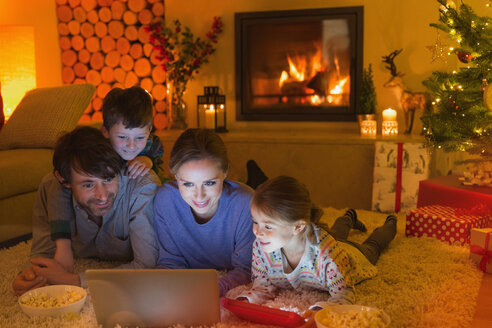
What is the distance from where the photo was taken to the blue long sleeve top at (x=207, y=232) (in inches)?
71.1

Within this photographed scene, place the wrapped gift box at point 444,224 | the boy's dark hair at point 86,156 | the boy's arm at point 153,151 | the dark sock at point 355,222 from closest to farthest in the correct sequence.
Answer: the boy's dark hair at point 86,156
the boy's arm at point 153,151
the wrapped gift box at point 444,224
the dark sock at point 355,222

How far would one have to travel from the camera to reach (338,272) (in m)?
1.61

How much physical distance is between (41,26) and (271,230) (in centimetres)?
338

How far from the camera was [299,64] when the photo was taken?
3.62 m

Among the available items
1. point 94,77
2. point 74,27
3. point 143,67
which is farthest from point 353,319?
point 74,27

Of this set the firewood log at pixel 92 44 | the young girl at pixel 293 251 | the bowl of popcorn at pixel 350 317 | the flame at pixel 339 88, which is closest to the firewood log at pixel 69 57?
the firewood log at pixel 92 44

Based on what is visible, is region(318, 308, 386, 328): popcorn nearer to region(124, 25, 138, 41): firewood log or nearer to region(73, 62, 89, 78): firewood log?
region(124, 25, 138, 41): firewood log

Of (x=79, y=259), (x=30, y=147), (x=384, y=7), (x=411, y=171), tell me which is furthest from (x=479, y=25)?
(x=30, y=147)

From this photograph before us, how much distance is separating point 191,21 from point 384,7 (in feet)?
4.44

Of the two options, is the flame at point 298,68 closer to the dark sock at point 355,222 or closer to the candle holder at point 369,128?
the candle holder at point 369,128

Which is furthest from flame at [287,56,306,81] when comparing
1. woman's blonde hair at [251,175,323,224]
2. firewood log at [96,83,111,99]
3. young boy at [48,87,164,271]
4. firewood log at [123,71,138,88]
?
woman's blonde hair at [251,175,323,224]

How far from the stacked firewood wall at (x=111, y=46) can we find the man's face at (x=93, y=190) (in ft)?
7.28

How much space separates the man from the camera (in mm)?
1776

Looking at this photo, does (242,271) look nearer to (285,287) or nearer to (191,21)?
(285,287)
